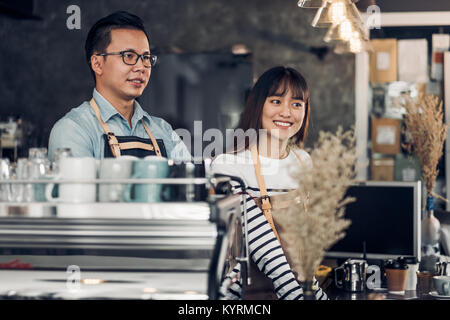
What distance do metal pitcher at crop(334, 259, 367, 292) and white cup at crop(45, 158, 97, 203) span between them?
3.90 ft

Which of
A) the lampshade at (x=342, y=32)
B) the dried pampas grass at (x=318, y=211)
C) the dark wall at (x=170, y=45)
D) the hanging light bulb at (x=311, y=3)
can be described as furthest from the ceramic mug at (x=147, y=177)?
the dark wall at (x=170, y=45)

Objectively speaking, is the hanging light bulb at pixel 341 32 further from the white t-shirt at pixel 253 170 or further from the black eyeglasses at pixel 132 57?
the black eyeglasses at pixel 132 57

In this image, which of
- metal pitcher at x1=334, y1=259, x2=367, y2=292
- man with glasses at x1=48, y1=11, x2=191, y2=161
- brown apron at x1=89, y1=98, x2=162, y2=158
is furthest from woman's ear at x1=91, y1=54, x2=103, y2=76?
metal pitcher at x1=334, y1=259, x2=367, y2=292

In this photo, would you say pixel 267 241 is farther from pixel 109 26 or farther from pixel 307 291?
pixel 109 26

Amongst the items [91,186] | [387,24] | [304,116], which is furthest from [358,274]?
[387,24]

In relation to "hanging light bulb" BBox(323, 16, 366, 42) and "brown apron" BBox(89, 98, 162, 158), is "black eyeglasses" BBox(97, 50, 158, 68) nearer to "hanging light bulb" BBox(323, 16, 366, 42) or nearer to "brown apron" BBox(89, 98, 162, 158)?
"brown apron" BBox(89, 98, 162, 158)

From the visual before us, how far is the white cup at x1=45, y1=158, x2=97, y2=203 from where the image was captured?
124 cm

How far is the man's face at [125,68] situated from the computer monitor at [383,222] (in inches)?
44.0

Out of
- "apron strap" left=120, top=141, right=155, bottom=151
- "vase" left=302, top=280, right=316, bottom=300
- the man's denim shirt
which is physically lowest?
"vase" left=302, top=280, right=316, bottom=300

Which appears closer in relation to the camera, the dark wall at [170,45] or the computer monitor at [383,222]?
the computer monitor at [383,222]

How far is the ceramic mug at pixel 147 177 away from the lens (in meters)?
1.24

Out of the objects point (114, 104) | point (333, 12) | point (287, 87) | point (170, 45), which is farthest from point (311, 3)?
point (170, 45)

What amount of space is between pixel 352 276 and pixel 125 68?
1.15 metres
